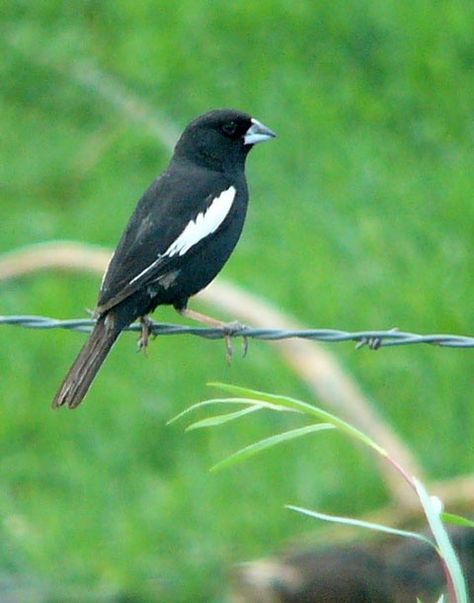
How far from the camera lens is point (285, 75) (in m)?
14.2

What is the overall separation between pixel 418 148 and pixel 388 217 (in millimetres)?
1277

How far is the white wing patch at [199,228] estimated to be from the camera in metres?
6.20

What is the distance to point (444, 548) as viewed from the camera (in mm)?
3232

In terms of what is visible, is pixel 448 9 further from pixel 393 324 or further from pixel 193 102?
pixel 393 324

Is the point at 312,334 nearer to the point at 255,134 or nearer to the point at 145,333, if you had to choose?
the point at 145,333

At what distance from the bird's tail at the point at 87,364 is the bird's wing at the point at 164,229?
10 centimetres

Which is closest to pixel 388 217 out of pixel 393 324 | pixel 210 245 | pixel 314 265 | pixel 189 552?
pixel 314 265

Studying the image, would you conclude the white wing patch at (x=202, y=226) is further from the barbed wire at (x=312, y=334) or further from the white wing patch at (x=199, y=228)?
the barbed wire at (x=312, y=334)

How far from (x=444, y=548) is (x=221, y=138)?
3.74 metres

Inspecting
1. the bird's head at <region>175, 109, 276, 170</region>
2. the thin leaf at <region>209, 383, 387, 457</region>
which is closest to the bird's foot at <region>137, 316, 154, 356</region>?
the bird's head at <region>175, 109, 276, 170</region>

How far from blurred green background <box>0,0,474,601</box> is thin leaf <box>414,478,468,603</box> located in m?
5.58

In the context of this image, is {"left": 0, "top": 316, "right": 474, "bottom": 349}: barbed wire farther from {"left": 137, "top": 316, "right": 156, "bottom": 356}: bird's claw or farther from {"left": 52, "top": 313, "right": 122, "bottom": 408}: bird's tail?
{"left": 137, "top": 316, "right": 156, "bottom": 356}: bird's claw

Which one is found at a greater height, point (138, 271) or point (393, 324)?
point (393, 324)

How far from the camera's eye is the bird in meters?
6.05
